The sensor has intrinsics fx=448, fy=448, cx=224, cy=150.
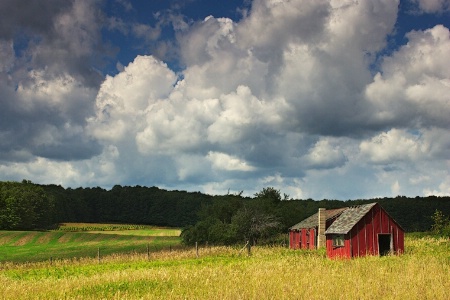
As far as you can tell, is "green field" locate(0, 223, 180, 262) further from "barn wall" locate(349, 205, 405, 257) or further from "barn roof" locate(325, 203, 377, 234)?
"barn wall" locate(349, 205, 405, 257)

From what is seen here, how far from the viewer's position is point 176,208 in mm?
150250

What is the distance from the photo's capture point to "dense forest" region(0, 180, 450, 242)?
59.5 metres

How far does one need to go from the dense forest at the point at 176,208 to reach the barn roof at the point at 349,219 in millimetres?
14439

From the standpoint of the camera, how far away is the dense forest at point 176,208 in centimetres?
5953

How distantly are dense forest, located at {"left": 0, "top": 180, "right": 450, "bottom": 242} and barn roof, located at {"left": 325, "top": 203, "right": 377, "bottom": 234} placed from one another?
47.4 feet

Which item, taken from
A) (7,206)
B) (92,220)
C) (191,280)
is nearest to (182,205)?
(92,220)

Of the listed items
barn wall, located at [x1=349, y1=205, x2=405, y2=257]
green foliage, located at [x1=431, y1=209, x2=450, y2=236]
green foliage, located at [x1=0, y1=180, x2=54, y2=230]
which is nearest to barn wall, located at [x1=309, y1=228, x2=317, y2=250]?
barn wall, located at [x1=349, y1=205, x2=405, y2=257]

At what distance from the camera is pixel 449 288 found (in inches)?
506

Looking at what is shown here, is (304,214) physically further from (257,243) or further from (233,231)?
(233,231)

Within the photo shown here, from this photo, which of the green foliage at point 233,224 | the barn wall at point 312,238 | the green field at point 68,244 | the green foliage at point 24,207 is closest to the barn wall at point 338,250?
the barn wall at point 312,238

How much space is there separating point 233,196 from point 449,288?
57.6 meters

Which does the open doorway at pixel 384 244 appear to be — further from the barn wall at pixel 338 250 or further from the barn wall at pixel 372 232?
the barn wall at pixel 338 250

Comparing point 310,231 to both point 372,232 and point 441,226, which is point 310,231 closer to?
point 372,232

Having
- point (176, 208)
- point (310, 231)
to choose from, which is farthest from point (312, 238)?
point (176, 208)
